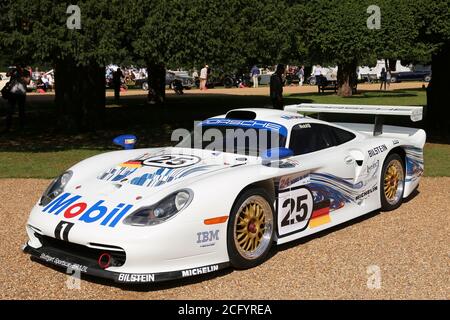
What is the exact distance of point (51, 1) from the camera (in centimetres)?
998

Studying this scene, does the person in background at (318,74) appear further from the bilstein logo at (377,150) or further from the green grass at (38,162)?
the bilstein logo at (377,150)

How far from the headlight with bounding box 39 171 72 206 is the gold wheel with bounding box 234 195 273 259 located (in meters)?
1.71

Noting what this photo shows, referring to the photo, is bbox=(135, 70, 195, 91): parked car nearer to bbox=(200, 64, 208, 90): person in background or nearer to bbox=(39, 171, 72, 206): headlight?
bbox=(200, 64, 208, 90): person in background

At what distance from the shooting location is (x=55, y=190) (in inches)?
208

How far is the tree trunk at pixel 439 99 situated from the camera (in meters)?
14.2

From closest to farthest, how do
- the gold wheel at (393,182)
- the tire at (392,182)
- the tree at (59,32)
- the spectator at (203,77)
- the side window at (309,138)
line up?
1. the side window at (309,138)
2. the tire at (392,182)
3. the gold wheel at (393,182)
4. the tree at (59,32)
5. the spectator at (203,77)


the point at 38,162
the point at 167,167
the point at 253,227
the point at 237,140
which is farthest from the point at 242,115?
the point at 38,162

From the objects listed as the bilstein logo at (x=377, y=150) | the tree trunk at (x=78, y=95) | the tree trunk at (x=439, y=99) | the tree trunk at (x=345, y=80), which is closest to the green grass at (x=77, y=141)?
the tree trunk at (x=78, y=95)

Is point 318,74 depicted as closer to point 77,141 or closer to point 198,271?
point 77,141

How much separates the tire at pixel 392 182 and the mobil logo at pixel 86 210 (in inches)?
137

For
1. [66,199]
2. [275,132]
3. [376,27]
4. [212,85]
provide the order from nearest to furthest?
[66,199] → [275,132] → [376,27] → [212,85]

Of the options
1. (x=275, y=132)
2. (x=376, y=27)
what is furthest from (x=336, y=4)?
(x=275, y=132)
